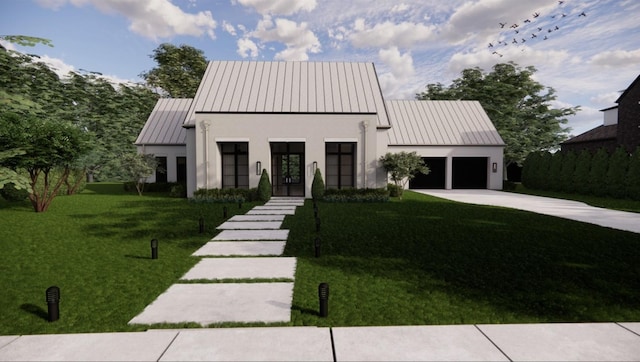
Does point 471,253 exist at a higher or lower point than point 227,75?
lower

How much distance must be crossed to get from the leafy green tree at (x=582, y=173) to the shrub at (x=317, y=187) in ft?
62.7

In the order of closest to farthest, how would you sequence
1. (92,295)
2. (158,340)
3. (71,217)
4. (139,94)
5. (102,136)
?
1. (158,340)
2. (92,295)
3. (71,217)
4. (102,136)
5. (139,94)

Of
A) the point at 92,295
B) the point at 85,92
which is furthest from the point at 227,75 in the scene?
the point at 85,92

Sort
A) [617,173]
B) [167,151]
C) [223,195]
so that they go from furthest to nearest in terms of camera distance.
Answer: [167,151] < [617,173] < [223,195]

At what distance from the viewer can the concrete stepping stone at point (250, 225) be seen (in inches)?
464

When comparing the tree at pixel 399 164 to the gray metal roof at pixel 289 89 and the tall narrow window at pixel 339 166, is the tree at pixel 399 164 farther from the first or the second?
the gray metal roof at pixel 289 89

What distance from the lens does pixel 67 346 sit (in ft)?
13.4

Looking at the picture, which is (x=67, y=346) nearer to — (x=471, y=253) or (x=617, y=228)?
(x=471, y=253)

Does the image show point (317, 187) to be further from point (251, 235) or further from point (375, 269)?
point (375, 269)

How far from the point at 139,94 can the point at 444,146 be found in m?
37.3

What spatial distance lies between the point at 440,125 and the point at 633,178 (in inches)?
519

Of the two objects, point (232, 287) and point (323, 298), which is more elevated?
point (323, 298)

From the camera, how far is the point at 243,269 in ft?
23.5

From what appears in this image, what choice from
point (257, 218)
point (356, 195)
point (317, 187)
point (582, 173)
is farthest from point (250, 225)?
point (582, 173)
